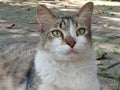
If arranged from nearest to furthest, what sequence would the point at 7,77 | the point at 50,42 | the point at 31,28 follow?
the point at 50,42 < the point at 7,77 < the point at 31,28

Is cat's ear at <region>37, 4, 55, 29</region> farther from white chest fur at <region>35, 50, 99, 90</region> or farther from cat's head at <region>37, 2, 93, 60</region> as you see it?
white chest fur at <region>35, 50, 99, 90</region>

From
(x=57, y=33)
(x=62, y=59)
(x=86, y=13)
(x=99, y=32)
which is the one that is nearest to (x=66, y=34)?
(x=57, y=33)

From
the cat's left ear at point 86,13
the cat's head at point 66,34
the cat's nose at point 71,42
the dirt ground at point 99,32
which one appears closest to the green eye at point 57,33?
the cat's head at point 66,34

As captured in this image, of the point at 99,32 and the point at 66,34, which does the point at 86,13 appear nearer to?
the point at 66,34

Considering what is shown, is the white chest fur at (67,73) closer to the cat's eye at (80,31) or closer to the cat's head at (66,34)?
the cat's head at (66,34)

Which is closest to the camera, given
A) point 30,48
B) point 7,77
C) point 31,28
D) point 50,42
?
point 50,42

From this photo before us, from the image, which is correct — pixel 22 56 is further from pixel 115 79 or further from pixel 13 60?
pixel 115 79

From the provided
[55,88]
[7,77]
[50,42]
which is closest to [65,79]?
[55,88]
